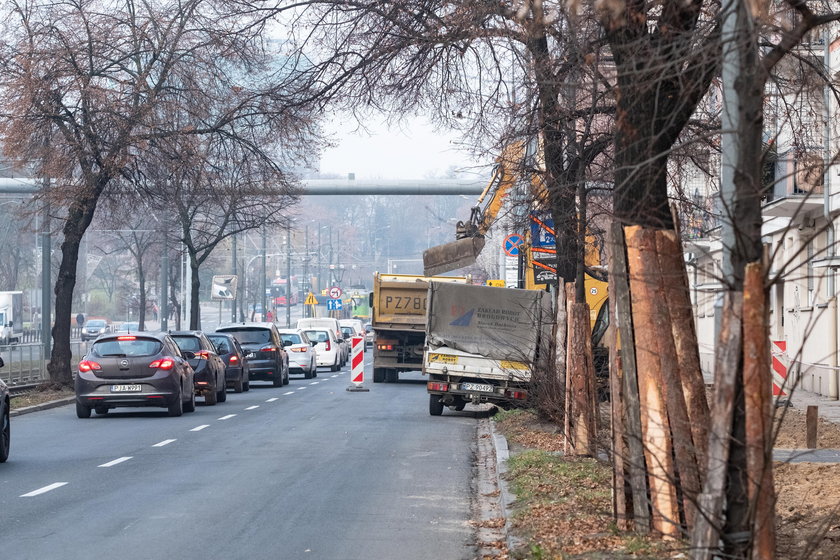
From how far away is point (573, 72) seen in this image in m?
10.8

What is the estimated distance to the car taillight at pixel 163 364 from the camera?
22781 mm

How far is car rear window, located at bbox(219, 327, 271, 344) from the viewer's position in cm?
3631

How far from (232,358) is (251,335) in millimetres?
4144

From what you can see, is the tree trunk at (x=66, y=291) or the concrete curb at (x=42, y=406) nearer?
the concrete curb at (x=42, y=406)

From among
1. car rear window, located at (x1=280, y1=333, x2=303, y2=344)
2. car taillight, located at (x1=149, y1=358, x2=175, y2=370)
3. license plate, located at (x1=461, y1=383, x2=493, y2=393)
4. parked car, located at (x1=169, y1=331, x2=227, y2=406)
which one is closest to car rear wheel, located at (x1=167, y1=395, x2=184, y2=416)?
car taillight, located at (x1=149, y1=358, x2=175, y2=370)

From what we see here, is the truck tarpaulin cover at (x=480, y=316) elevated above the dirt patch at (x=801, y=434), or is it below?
above

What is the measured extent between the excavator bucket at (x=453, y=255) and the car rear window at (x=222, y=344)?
7505 millimetres

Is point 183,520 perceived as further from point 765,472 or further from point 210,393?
point 210,393

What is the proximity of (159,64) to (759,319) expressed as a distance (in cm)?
2560

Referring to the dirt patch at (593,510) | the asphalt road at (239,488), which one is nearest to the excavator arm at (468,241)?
the asphalt road at (239,488)

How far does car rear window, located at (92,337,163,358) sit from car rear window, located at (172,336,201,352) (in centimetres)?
397

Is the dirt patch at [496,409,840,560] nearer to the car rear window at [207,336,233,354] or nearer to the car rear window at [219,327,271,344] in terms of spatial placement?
the car rear window at [207,336,233,354]

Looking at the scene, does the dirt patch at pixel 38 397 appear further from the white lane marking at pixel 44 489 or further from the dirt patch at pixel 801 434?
the dirt patch at pixel 801 434

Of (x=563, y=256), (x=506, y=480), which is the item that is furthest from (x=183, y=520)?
(x=563, y=256)
